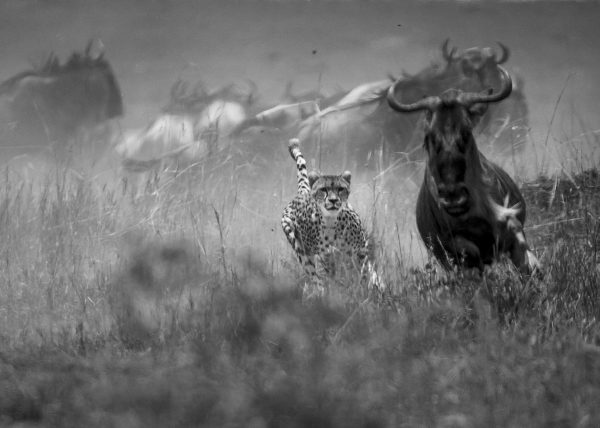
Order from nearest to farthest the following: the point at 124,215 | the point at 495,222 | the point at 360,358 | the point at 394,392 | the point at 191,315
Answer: the point at 394,392
the point at 360,358
the point at 191,315
the point at 495,222
the point at 124,215

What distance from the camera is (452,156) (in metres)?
6.51

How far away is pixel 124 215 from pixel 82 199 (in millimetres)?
553

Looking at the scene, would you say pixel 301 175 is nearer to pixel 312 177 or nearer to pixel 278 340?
pixel 312 177

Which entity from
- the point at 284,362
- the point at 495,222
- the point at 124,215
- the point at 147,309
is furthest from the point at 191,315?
the point at 124,215

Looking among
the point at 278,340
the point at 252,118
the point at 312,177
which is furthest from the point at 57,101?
the point at 278,340

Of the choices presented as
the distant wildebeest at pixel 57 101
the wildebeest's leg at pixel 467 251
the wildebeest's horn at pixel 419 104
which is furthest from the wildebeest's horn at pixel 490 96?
the distant wildebeest at pixel 57 101

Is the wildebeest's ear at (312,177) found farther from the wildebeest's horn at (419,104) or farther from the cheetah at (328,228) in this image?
the wildebeest's horn at (419,104)

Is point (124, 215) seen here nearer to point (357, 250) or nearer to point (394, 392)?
point (357, 250)

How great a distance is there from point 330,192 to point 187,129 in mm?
4499

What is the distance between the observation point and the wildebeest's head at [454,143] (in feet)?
21.4

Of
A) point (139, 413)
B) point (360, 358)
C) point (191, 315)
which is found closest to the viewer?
point (139, 413)

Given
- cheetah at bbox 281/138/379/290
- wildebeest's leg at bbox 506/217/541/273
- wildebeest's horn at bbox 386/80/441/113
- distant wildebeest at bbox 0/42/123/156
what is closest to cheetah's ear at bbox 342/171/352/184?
cheetah at bbox 281/138/379/290

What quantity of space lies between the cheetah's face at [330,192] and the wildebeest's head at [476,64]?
13.6 ft

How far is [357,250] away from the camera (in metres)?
7.93
